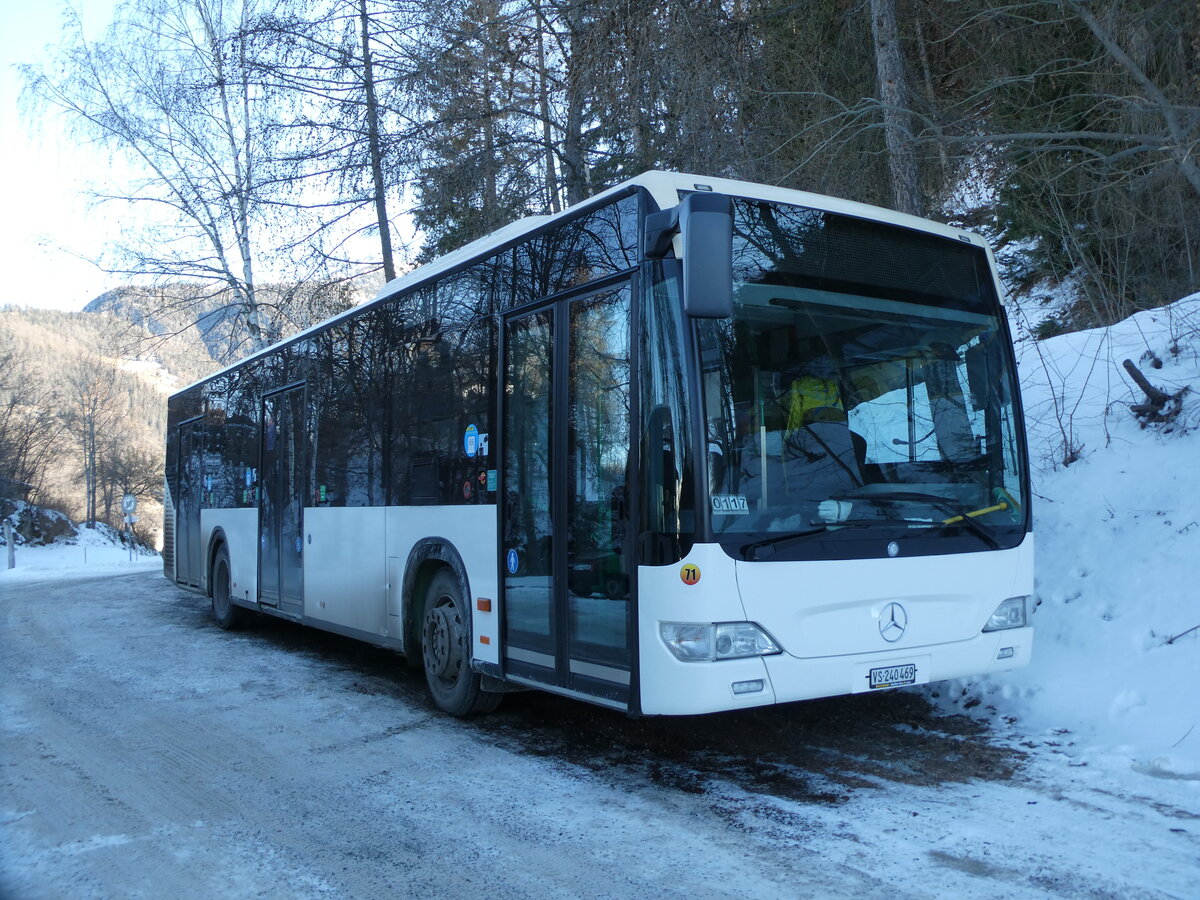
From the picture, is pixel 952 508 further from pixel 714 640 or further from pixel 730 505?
pixel 714 640

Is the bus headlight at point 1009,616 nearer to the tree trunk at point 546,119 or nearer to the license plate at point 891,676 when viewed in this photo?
the license plate at point 891,676

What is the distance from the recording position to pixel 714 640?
15.1ft

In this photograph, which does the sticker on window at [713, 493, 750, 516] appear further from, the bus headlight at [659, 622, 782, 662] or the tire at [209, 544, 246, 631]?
the tire at [209, 544, 246, 631]

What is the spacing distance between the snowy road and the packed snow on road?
18 millimetres

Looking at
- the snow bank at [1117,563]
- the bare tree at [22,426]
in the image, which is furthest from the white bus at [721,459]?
the bare tree at [22,426]

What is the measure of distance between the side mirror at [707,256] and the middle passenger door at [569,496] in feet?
2.21

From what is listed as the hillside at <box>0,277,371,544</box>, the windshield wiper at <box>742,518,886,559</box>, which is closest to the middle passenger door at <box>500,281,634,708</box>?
the windshield wiper at <box>742,518,886,559</box>

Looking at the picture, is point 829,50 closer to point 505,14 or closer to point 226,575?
point 505,14

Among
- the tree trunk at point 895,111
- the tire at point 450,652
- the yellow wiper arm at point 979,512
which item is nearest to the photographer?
the yellow wiper arm at point 979,512

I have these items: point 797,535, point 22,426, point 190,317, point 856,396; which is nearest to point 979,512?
point 856,396

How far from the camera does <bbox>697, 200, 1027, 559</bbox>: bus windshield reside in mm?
4805

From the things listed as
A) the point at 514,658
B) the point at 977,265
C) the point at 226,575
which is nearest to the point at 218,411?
the point at 226,575

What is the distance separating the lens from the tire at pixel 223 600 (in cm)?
1197

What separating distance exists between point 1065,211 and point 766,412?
9899 millimetres
